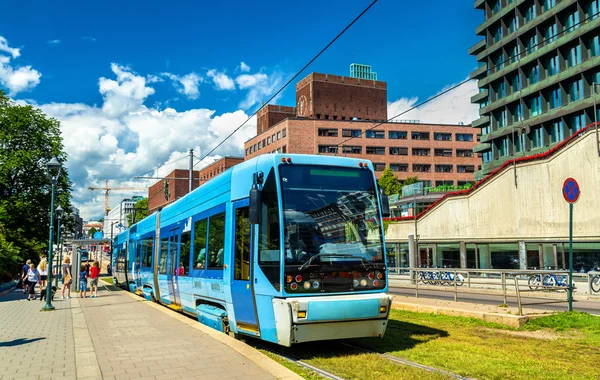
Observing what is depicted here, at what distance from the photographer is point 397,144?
84688mm

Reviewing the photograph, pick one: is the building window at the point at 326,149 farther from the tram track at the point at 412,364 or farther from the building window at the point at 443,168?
the tram track at the point at 412,364

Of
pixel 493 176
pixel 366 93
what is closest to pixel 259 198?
pixel 493 176

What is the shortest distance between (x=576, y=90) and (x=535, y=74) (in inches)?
185

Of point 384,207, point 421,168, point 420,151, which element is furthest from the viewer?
point 420,151

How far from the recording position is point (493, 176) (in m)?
35.6

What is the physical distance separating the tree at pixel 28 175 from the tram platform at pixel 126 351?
78.9ft

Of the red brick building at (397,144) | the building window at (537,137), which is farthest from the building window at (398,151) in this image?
the building window at (537,137)

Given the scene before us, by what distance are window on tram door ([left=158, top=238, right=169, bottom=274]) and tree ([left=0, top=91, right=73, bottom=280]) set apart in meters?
21.6

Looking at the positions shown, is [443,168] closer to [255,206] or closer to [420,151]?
[420,151]

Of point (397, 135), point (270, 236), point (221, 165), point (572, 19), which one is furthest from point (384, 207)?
point (221, 165)

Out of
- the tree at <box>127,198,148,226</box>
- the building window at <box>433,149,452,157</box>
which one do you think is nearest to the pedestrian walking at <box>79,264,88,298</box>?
the building window at <box>433,149,452,157</box>

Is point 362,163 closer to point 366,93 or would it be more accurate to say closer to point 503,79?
point 503,79

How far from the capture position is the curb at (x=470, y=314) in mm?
11125

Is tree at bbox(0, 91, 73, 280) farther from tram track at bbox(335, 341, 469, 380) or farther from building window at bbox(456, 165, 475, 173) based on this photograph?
building window at bbox(456, 165, 475, 173)
